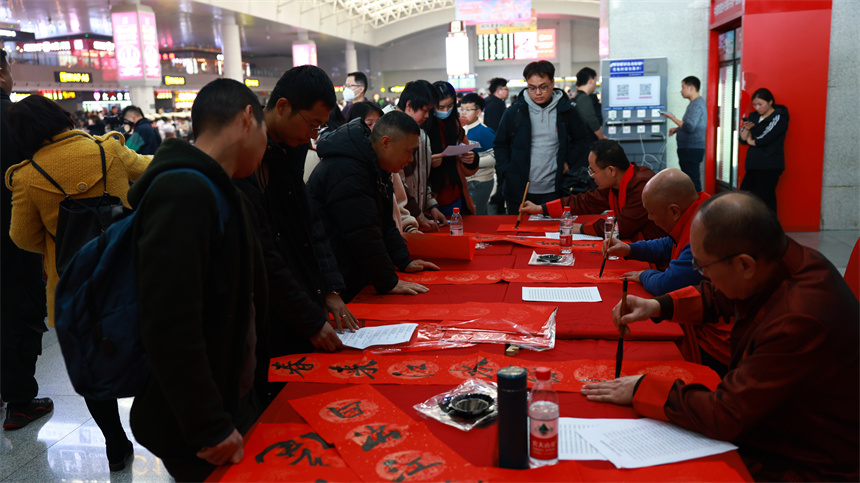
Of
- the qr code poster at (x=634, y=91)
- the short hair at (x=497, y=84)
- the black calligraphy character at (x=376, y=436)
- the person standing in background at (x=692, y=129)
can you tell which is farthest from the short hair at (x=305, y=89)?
the short hair at (x=497, y=84)

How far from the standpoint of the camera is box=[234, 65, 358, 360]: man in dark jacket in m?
1.77

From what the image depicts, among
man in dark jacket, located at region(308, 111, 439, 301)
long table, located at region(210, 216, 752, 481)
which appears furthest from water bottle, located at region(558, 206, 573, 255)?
man in dark jacket, located at region(308, 111, 439, 301)

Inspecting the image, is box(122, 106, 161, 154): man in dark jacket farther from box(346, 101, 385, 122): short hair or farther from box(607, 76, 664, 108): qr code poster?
box(607, 76, 664, 108): qr code poster

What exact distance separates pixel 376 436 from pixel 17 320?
2234 millimetres

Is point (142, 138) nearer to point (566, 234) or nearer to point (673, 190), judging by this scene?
point (566, 234)

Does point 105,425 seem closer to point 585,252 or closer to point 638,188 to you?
point 585,252

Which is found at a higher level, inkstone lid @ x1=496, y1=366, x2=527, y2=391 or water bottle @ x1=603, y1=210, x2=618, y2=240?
inkstone lid @ x1=496, y1=366, x2=527, y2=391

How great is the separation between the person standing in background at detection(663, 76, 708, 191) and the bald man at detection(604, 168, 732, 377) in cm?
483

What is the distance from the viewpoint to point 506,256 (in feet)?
9.98

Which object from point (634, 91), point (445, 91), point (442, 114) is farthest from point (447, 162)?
point (634, 91)

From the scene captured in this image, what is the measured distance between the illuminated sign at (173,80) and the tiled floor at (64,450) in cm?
2264

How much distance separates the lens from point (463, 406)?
143cm

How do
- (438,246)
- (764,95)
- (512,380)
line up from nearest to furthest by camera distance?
(512,380), (438,246), (764,95)

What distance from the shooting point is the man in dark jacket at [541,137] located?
14.8 feet
